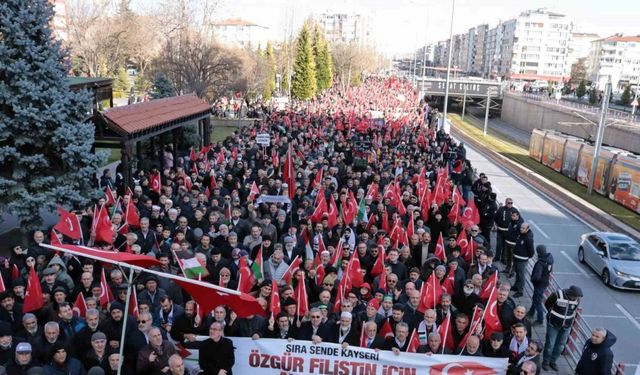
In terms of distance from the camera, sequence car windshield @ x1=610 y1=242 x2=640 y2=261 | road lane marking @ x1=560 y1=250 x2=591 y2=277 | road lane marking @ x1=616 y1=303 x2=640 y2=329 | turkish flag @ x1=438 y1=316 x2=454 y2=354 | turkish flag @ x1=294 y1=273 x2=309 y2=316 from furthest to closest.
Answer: road lane marking @ x1=560 y1=250 x2=591 y2=277
car windshield @ x1=610 y1=242 x2=640 y2=261
road lane marking @ x1=616 y1=303 x2=640 y2=329
turkish flag @ x1=294 y1=273 x2=309 y2=316
turkish flag @ x1=438 y1=316 x2=454 y2=354

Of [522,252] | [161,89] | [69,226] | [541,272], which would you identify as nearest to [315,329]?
[541,272]

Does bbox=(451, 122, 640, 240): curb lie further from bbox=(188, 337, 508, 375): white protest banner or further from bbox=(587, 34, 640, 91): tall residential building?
bbox=(587, 34, 640, 91): tall residential building

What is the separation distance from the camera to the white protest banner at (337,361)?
6.71 metres

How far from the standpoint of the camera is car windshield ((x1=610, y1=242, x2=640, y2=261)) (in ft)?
45.1

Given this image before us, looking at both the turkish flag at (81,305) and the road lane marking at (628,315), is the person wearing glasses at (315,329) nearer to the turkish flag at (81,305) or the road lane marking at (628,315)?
the turkish flag at (81,305)

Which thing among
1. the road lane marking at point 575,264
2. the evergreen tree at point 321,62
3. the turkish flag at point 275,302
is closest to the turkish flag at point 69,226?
the turkish flag at point 275,302

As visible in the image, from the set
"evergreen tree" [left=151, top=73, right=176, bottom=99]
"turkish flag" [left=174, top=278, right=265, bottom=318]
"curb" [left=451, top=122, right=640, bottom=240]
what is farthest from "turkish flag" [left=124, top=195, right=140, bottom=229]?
"evergreen tree" [left=151, top=73, right=176, bottom=99]

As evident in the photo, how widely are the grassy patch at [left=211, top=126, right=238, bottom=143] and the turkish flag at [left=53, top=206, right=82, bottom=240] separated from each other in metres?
26.2

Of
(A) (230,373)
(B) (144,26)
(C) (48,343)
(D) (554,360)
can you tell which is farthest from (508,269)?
(B) (144,26)

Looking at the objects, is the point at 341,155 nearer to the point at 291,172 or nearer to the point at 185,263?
the point at 291,172


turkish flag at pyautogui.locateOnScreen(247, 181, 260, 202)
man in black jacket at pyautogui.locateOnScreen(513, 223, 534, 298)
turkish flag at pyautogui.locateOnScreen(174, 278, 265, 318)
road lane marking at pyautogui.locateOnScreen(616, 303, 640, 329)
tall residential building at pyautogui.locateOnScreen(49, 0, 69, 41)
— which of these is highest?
tall residential building at pyautogui.locateOnScreen(49, 0, 69, 41)

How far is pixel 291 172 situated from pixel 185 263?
701 cm

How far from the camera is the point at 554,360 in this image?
9062 mm

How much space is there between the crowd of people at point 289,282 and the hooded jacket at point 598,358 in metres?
0.02
